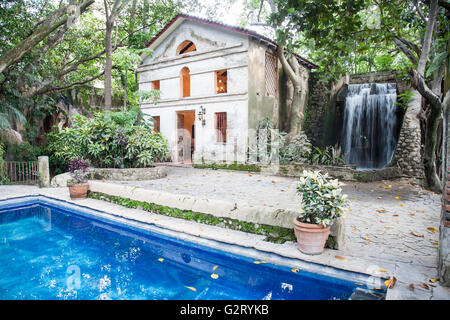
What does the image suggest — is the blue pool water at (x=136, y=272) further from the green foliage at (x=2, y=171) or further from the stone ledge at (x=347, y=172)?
the stone ledge at (x=347, y=172)

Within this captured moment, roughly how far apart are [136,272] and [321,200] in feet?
9.29

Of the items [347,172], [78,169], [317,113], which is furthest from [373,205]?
[317,113]

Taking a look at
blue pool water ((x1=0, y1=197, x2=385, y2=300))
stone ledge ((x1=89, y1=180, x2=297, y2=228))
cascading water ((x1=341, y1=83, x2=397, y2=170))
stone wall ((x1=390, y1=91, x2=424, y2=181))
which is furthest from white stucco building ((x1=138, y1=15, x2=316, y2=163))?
blue pool water ((x1=0, y1=197, x2=385, y2=300))

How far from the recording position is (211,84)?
1340 centimetres

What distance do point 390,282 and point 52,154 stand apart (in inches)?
632

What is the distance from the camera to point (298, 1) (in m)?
3.63

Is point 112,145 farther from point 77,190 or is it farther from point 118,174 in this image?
point 77,190

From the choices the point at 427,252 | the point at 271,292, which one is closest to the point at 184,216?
the point at 271,292

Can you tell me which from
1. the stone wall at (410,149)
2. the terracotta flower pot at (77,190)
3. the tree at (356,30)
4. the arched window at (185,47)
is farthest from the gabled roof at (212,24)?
the terracotta flower pot at (77,190)

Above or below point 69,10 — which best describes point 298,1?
below

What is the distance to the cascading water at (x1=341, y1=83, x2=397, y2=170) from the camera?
517 inches

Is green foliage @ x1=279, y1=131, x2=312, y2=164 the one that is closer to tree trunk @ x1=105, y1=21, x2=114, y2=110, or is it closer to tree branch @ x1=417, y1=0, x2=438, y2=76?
tree branch @ x1=417, y1=0, x2=438, y2=76

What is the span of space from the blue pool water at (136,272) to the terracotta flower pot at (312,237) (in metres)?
0.34

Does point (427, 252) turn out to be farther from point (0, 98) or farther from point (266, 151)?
point (0, 98)
